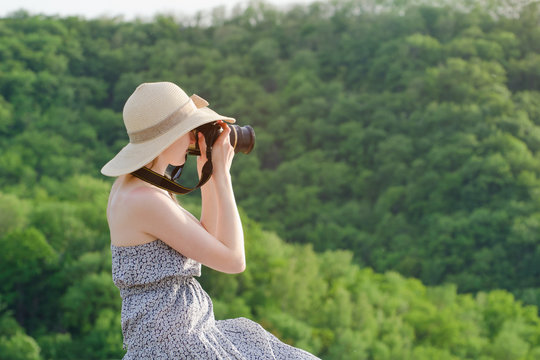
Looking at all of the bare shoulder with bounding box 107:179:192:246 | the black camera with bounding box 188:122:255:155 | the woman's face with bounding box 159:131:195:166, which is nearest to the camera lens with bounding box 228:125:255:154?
the black camera with bounding box 188:122:255:155

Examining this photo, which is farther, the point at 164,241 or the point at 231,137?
the point at 231,137

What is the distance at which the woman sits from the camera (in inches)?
56.6

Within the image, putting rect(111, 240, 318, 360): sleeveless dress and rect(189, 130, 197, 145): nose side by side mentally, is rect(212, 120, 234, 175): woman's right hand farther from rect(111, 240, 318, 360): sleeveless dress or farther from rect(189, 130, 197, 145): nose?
rect(111, 240, 318, 360): sleeveless dress

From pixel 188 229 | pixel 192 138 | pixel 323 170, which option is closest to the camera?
pixel 188 229

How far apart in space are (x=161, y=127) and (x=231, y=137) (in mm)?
196

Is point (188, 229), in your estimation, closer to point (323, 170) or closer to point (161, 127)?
point (161, 127)

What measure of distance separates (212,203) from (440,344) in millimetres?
28811

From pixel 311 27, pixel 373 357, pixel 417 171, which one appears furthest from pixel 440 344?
pixel 311 27

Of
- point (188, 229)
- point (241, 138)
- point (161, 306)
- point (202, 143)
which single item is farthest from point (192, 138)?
point (161, 306)

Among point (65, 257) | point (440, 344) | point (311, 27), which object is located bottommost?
point (440, 344)

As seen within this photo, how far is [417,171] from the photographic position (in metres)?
40.7

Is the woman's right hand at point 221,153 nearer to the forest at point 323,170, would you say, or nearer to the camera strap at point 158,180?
the camera strap at point 158,180

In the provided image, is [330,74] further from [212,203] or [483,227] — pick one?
[212,203]

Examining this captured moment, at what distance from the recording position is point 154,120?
1.49 metres
